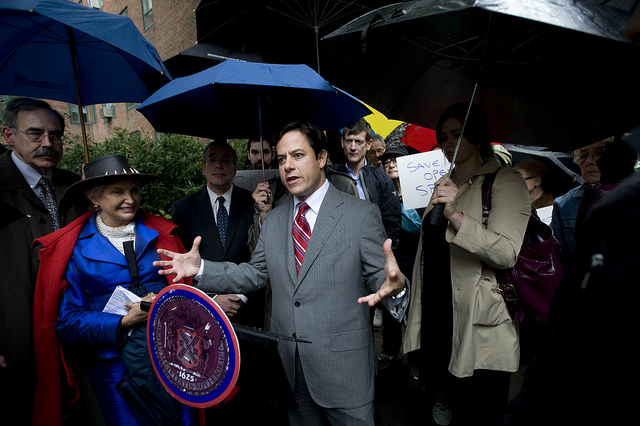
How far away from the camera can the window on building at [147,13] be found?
14666 mm

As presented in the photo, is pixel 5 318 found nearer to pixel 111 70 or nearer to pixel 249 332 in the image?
pixel 249 332

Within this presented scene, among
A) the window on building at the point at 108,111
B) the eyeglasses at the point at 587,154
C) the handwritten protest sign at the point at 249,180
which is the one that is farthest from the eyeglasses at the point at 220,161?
the window on building at the point at 108,111

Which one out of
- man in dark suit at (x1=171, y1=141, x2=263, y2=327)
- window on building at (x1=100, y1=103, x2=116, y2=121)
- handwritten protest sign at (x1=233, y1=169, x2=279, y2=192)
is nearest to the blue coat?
man in dark suit at (x1=171, y1=141, x2=263, y2=327)

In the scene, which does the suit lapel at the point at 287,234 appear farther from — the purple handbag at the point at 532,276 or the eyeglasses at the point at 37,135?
the eyeglasses at the point at 37,135

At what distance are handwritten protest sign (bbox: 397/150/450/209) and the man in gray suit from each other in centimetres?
113

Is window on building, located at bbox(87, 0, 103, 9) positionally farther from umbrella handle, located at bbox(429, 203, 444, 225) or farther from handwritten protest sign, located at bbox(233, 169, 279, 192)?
umbrella handle, located at bbox(429, 203, 444, 225)

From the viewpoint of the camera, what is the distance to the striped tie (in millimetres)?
1952

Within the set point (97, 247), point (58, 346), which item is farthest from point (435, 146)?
point (58, 346)

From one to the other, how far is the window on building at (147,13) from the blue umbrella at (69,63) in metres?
14.5

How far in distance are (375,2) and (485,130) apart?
9.15ft

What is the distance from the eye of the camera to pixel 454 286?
2053 millimetres

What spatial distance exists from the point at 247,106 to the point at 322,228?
1724 mm

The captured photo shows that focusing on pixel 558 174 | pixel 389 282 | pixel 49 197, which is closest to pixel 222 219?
pixel 49 197

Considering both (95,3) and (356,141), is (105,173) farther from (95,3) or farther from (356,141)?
(95,3)
